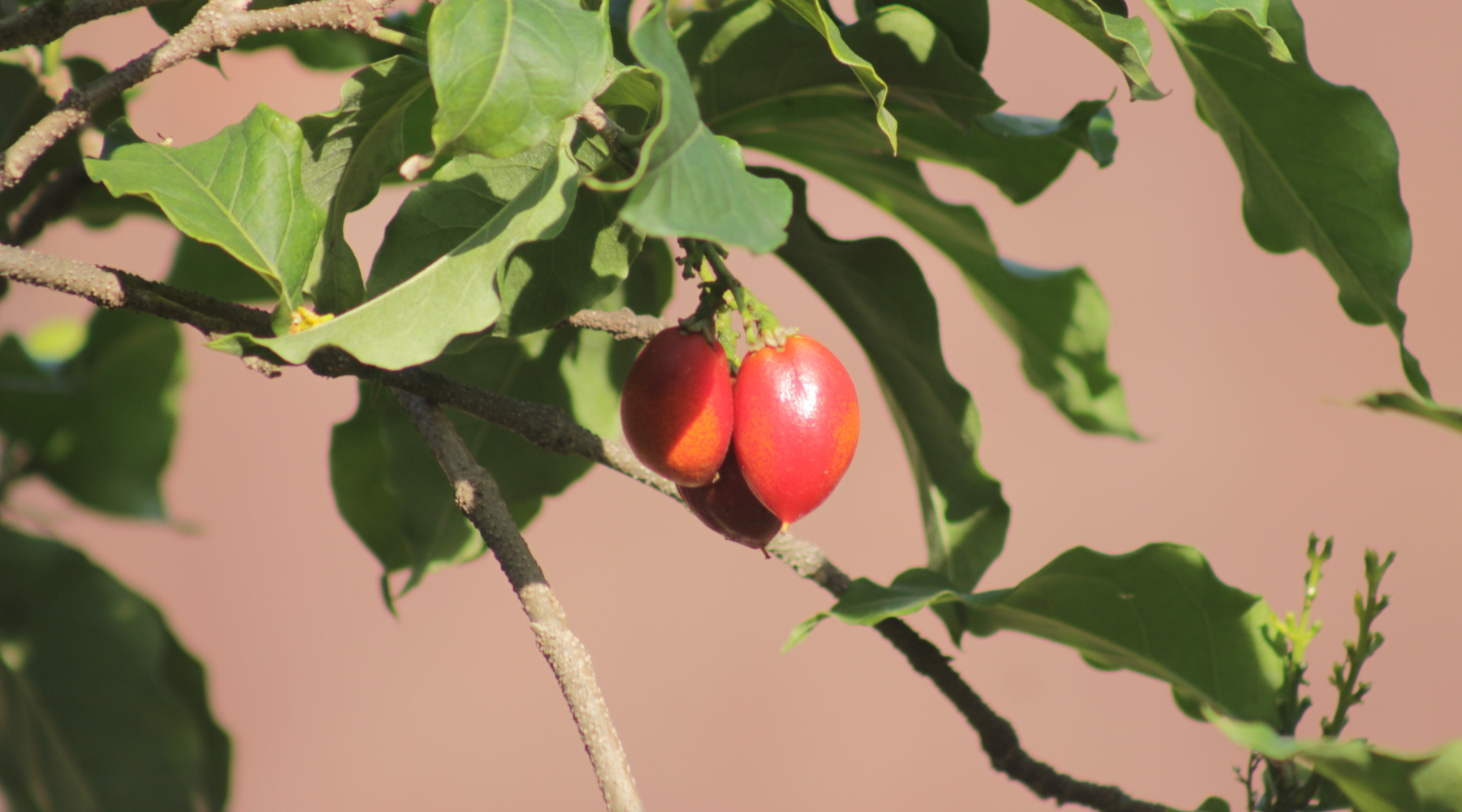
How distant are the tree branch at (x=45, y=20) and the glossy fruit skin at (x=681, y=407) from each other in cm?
16

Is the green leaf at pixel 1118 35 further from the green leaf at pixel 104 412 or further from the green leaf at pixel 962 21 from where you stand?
the green leaf at pixel 104 412

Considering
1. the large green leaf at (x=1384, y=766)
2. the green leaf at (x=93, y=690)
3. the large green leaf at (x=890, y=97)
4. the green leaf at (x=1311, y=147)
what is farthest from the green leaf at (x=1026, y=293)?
the green leaf at (x=93, y=690)

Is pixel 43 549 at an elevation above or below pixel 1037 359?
below

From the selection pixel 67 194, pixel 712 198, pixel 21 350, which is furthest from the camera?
pixel 21 350

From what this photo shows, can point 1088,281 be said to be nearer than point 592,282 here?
No

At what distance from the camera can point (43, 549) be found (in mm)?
528

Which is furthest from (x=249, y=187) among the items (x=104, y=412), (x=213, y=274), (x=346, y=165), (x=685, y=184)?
(x=104, y=412)

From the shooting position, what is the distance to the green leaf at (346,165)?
0.28 m

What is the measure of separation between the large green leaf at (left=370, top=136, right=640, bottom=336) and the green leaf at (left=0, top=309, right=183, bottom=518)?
47 centimetres

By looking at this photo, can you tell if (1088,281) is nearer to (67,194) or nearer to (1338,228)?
(1338,228)

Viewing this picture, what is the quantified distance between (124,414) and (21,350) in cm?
8

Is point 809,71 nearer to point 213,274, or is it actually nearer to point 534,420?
point 534,420

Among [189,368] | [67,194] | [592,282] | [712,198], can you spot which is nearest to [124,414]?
[189,368]

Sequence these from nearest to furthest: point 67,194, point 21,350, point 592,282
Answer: point 592,282, point 67,194, point 21,350
